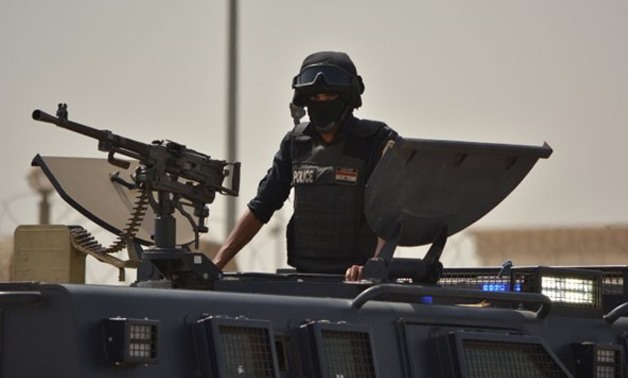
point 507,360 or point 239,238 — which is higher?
point 239,238

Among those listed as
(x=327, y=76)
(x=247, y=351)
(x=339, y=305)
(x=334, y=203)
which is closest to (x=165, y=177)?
(x=334, y=203)

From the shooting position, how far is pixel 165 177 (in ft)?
32.6

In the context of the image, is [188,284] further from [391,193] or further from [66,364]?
[66,364]

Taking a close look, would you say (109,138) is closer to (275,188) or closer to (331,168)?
(331,168)

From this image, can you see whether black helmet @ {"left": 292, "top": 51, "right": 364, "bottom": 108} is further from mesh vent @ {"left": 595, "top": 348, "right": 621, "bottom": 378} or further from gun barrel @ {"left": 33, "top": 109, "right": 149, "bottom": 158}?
mesh vent @ {"left": 595, "top": 348, "right": 621, "bottom": 378}

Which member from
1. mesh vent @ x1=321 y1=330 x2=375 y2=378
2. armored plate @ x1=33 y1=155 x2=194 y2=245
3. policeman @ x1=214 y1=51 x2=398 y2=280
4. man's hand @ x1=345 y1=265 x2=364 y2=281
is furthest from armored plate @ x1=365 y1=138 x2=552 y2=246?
armored plate @ x1=33 y1=155 x2=194 y2=245

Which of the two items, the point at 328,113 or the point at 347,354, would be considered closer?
the point at 347,354

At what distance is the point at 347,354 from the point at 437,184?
4.06ft

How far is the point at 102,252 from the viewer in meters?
11.1

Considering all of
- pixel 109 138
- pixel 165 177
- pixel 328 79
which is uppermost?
pixel 328 79

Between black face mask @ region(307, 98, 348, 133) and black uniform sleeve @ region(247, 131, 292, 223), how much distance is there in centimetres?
33

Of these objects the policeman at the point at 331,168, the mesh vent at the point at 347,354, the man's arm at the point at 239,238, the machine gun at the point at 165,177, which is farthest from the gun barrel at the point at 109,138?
the mesh vent at the point at 347,354

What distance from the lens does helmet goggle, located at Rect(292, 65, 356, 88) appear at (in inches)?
412

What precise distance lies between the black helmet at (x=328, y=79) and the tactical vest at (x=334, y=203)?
15cm
